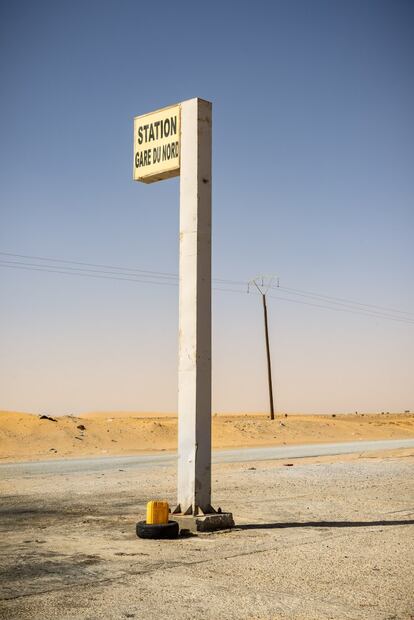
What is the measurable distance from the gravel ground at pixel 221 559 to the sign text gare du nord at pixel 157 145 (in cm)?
421

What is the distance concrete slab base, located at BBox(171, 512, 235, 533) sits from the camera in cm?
761

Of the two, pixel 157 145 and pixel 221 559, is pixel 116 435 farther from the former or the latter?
pixel 221 559

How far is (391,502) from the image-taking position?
1023cm

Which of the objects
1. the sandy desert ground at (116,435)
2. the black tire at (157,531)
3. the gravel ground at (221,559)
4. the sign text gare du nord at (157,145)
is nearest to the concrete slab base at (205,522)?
the gravel ground at (221,559)

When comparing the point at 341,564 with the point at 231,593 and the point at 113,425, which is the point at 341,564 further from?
the point at 113,425

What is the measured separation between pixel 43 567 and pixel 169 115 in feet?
18.1

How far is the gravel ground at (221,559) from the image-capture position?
4.72 m

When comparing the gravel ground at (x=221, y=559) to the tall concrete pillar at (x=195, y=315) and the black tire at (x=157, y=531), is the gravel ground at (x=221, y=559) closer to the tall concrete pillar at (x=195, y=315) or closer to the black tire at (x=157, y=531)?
the black tire at (x=157, y=531)

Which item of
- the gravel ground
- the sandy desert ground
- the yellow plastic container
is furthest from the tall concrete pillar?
the sandy desert ground

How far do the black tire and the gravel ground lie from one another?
4.1 inches

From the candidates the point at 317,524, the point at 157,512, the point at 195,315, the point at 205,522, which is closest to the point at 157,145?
the point at 195,315

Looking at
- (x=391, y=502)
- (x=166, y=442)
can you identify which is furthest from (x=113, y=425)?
(x=391, y=502)

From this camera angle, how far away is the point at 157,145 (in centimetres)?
911

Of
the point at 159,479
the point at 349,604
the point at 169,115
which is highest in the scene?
the point at 169,115
